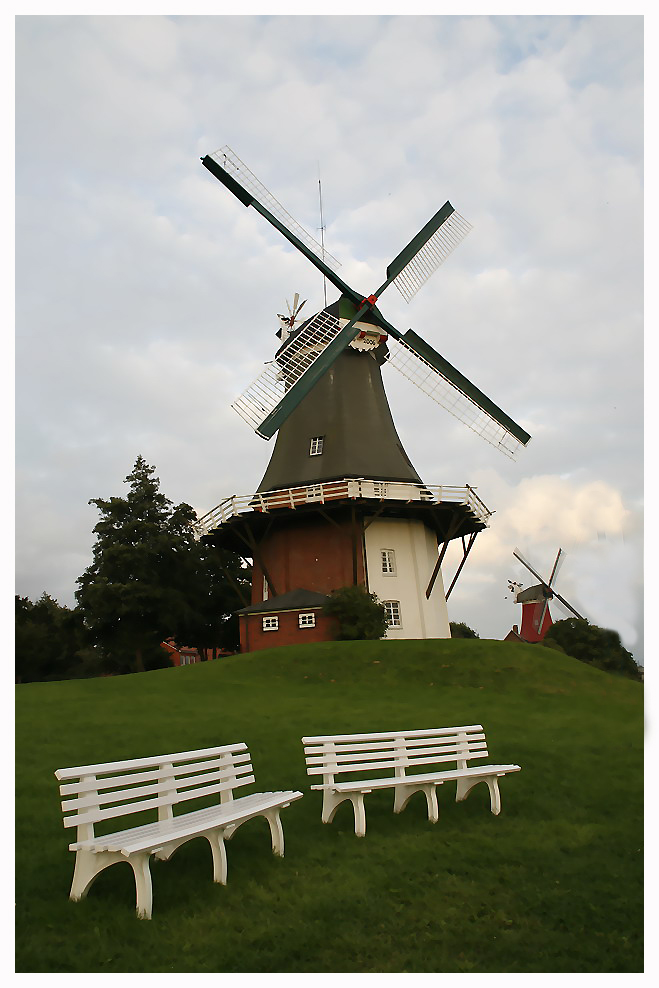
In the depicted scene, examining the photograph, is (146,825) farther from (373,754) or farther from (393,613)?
(393,613)

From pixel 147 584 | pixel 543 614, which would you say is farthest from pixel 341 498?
pixel 543 614

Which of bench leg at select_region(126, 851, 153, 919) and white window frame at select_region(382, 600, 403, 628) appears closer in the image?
bench leg at select_region(126, 851, 153, 919)

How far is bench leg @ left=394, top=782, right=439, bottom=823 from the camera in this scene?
8594 mm

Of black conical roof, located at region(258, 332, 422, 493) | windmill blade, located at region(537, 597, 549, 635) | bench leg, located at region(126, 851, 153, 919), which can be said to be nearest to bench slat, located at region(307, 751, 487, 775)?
bench leg, located at region(126, 851, 153, 919)

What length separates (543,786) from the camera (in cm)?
1021

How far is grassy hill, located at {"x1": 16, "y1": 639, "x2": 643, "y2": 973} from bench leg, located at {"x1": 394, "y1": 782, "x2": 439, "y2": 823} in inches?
5.0

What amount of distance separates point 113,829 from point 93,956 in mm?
3251

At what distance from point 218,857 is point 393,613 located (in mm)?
21598

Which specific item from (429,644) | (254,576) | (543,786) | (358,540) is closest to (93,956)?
(543,786)

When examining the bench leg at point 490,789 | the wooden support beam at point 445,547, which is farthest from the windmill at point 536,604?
the bench leg at point 490,789

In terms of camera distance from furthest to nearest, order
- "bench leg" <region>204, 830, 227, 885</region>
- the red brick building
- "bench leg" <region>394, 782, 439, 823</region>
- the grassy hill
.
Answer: the red brick building
"bench leg" <region>394, 782, 439, 823</region>
"bench leg" <region>204, 830, 227, 885</region>
the grassy hill

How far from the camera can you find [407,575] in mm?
28391

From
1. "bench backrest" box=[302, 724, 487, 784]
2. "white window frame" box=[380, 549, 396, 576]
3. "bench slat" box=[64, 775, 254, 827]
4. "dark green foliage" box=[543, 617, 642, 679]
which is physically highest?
"white window frame" box=[380, 549, 396, 576]

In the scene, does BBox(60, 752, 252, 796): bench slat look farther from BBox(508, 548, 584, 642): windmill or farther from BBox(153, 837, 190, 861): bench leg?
BBox(508, 548, 584, 642): windmill
